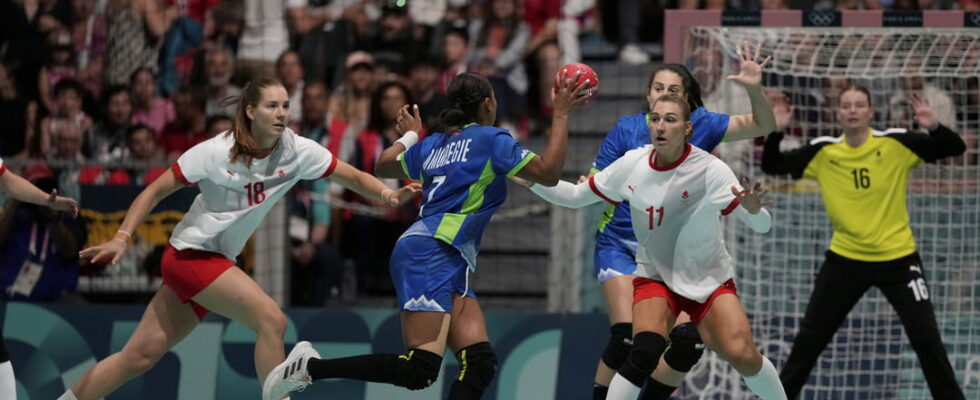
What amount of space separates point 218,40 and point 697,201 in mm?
6665

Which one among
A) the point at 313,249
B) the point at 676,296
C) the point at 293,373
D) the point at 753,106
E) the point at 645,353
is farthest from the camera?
the point at 313,249

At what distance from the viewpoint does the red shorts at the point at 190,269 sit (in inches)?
283

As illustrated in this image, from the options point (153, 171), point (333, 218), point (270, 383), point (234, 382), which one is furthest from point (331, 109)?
point (270, 383)

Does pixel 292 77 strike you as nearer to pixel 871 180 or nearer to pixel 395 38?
pixel 395 38

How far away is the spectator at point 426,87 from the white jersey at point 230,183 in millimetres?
3835

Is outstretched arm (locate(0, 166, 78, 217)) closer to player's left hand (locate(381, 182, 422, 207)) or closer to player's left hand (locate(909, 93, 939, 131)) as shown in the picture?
player's left hand (locate(381, 182, 422, 207))

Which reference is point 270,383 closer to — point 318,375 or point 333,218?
point 318,375

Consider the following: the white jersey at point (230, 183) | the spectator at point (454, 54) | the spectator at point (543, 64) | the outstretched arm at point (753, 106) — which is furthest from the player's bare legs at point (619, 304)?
the spectator at point (454, 54)

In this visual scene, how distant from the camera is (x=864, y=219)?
845cm

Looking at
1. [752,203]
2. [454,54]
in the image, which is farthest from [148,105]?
[752,203]

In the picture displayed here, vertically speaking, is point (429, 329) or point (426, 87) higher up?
point (426, 87)

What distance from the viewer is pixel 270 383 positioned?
273 inches

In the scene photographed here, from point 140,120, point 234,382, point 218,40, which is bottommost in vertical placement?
point 234,382

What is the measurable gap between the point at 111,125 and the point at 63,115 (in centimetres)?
41
